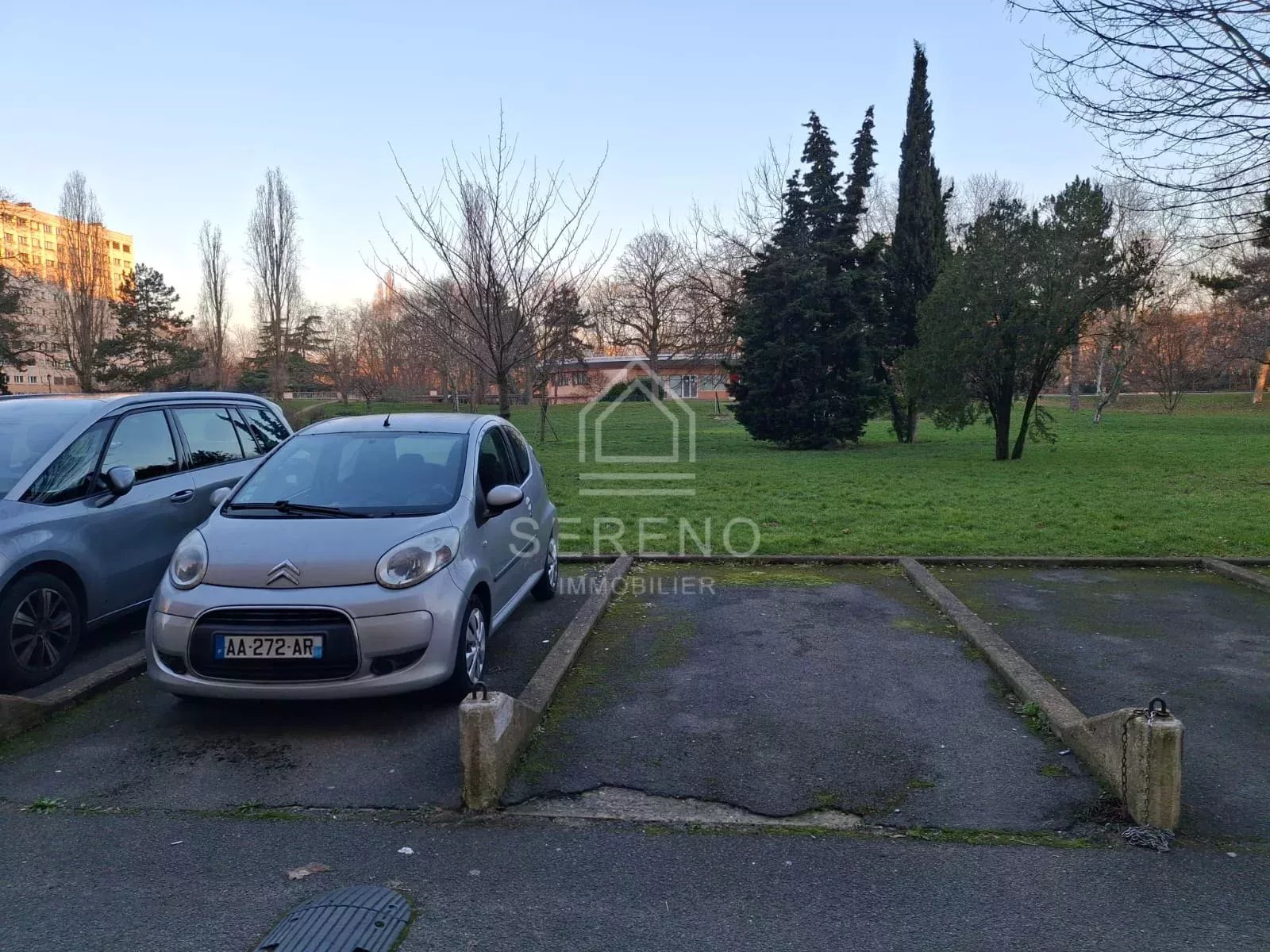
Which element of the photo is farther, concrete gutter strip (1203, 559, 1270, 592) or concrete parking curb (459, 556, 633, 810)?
concrete gutter strip (1203, 559, 1270, 592)

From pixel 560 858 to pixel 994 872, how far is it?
5.47 feet

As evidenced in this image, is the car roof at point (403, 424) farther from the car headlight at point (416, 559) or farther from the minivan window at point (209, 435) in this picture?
the car headlight at point (416, 559)

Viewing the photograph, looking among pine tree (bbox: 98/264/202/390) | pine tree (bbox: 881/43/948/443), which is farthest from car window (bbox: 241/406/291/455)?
pine tree (bbox: 98/264/202/390)

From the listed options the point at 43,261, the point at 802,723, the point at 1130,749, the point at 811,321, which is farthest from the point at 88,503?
the point at 43,261

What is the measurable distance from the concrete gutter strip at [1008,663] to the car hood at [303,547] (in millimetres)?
3581

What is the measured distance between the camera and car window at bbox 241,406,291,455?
8.05 m

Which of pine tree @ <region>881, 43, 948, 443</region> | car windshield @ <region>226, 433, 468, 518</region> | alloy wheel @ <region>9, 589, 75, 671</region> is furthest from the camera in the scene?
pine tree @ <region>881, 43, 948, 443</region>

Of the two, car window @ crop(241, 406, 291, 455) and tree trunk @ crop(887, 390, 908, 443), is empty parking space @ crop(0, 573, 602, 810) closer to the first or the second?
car window @ crop(241, 406, 291, 455)

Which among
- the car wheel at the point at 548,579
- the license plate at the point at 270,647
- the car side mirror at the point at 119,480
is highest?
the car side mirror at the point at 119,480

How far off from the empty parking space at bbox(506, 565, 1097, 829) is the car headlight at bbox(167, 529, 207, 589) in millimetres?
2084

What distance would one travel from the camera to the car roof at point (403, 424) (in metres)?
6.44

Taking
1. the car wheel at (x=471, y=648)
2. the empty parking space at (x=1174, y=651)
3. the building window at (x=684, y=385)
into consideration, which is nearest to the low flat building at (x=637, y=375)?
the building window at (x=684, y=385)

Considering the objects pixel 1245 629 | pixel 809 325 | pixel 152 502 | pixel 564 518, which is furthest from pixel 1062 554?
pixel 809 325

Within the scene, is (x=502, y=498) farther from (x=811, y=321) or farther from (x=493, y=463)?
(x=811, y=321)
